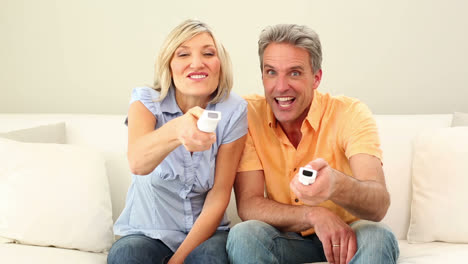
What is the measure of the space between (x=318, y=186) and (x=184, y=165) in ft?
1.85

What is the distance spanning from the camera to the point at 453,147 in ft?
7.03

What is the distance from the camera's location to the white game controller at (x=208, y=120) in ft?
4.59

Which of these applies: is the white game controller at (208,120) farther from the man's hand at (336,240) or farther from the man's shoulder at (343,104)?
the man's shoulder at (343,104)

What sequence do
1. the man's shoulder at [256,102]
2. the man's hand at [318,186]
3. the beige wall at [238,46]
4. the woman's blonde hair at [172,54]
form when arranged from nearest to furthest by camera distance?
the man's hand at [318,186] → the woman's blonde hair at [172,54] → the man's shoulder at [256,102] → the beige wall at [238,46]

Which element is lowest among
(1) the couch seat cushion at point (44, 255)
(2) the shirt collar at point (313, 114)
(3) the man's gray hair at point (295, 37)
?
(1) the couch seat cushion at point (44, 255)

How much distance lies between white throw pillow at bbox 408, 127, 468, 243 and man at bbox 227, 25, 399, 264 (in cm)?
35

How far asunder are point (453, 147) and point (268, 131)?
691 millimetres

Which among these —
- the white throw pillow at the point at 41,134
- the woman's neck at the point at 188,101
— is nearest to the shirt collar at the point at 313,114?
the woman's neck at the point at 188,101

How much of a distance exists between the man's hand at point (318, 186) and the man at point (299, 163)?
0.39ft

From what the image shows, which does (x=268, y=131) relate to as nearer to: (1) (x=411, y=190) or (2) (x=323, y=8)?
(1) (x=411, y=190)

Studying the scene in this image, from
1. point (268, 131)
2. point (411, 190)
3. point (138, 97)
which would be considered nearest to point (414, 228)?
point (411, 190)

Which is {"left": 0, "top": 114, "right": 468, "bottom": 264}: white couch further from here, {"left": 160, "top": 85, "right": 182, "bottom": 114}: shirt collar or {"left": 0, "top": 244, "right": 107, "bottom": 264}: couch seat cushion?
{"left": 160, "top": 85, "right": 182, "bottom": 114}: shirt collar

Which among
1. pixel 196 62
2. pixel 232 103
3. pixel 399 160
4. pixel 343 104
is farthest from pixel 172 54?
pixel 399 160

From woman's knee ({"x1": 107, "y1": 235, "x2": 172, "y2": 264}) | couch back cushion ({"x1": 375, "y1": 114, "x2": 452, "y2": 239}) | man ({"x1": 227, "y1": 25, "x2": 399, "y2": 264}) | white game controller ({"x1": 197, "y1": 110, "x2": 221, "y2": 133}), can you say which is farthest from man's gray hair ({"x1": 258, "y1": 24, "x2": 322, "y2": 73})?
woman's knee ({"x1": 107, "y1": 235, "x2": 172, "y2": 264})
